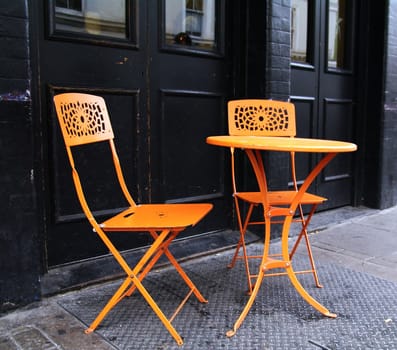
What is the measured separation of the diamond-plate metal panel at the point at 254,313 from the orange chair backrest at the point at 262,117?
102 cm

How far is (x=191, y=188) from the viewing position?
3922 mm

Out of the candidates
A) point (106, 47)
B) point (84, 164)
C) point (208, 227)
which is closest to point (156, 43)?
point (106, 47)

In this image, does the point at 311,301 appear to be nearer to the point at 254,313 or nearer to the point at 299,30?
the point at 254,313

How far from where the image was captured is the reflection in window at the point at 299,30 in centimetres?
477

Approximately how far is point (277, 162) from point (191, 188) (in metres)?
0.81

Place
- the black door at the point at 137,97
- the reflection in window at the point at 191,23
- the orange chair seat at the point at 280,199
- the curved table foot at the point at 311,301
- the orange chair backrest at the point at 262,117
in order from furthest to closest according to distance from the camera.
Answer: the reflection in window at the point at 191,23 < the orange chair backrest at the point at 262,117 < the black door at the point at 137,97 < the orange chair seat at the point at 280,199 < the curved table foot at the point at 311,301

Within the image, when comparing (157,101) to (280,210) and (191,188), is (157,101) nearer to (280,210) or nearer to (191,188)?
(191,188)

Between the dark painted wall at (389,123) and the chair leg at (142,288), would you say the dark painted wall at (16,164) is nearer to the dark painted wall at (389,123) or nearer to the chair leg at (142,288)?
A: the chair leg at (142,288)

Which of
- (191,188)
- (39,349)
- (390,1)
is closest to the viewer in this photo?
(39,349)

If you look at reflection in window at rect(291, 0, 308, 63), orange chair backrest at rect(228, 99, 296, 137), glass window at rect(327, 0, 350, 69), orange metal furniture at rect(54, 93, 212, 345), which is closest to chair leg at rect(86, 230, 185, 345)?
orange metal furniture at rect(54, 93, 212, 345)

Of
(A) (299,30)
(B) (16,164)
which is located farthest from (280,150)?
(A) (299,30)

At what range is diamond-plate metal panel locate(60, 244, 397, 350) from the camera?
2350 millimetres

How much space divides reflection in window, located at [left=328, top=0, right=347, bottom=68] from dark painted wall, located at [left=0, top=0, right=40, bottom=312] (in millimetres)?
3665

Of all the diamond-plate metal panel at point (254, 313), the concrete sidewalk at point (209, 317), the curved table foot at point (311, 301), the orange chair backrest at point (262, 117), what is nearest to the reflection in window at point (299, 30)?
the orange chair backrest at point (262, 117)
